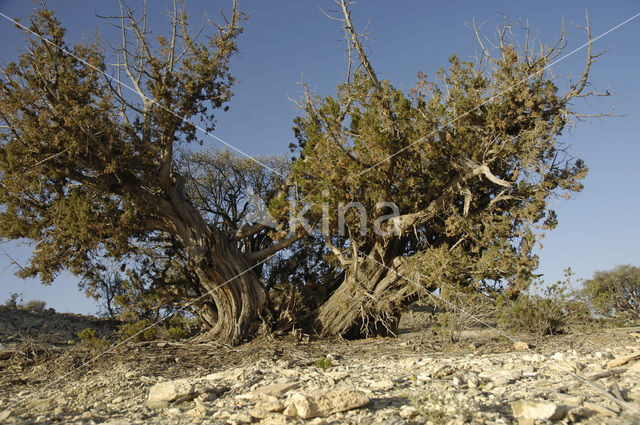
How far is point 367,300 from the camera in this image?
407 inches

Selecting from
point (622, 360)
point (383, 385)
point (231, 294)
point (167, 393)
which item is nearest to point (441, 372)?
point (383, 385)

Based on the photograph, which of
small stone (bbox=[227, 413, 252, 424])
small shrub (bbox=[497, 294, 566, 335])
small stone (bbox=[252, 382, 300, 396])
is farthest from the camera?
small shrub (bbox=[497, 294, 566, 335])

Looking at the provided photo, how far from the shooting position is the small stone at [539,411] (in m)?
3.70

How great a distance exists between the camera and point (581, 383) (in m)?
4.81

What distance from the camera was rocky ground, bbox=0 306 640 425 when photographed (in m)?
4.08

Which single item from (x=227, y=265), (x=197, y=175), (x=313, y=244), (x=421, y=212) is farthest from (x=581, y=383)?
(x=197, y=175)

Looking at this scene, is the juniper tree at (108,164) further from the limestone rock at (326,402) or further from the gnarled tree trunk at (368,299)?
the limestone rock at (326,402)

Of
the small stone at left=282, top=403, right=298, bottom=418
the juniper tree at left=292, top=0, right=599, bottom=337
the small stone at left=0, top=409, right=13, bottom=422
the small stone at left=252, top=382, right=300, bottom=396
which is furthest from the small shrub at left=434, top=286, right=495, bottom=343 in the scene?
the small stone at left=0, top=409, right=13, bottom=422

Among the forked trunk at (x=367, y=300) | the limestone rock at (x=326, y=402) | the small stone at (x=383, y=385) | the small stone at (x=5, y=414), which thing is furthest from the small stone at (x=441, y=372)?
the small stone at (x=5, y=414)

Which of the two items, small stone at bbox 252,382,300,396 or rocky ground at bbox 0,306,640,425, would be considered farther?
small stone at bbox 252,382,300,396

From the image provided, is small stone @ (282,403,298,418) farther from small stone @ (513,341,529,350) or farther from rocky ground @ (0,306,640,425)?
small stone @ (513,341,529,350)

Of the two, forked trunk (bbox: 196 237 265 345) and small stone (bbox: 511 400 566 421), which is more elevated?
forked trunk (bbox: 196 237 265 345)

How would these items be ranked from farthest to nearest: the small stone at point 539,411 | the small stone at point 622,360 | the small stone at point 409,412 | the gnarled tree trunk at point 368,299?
the gnarled tree trunk at point 368,299 → the small stone at point 622,360 → the small stone at point 409,412 → the small stone at point 539,411

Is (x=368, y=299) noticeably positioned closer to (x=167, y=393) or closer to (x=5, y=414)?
(x=167, y=393)
